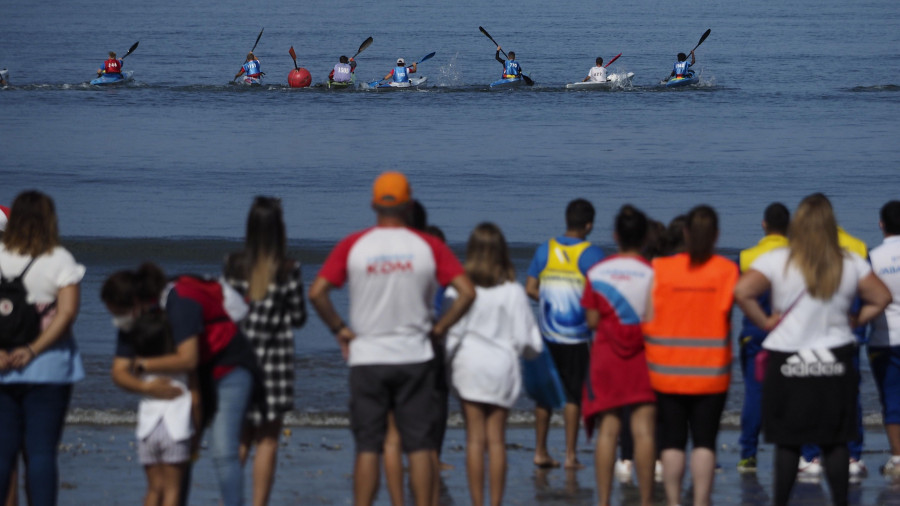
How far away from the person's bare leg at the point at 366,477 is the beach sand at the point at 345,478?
82 cm

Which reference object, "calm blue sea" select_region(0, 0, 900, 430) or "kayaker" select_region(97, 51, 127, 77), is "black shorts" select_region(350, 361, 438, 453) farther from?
"kayaker" select_region(97, 51, 127, 77)

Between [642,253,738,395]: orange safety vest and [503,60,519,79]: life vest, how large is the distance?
44.8m

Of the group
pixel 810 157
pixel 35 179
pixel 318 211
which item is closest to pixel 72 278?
pixel 318 211

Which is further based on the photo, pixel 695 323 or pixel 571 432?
pixel 571 432

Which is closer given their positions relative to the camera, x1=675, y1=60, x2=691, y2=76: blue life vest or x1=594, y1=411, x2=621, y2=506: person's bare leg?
x1=594, y1=411, x2=621, y2=506: person's bare leg

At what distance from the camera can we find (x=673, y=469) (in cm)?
548

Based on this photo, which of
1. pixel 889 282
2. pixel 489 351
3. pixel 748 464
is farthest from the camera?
pixel 748 464

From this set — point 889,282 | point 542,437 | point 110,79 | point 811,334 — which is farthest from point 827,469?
point 110,79

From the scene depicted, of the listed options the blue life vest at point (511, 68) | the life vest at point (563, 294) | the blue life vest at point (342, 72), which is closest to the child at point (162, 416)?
the life vest at point (563, 294)

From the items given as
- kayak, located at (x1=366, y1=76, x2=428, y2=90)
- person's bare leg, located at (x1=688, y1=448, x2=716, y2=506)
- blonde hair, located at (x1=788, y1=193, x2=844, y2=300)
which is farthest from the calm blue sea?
blonde hair, located at (x1=788, y1=193, x2=844, y2=300)

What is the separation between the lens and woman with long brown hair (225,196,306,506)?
16.4 ft

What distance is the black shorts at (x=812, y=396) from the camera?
5.10 metres

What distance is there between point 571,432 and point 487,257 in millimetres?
1594

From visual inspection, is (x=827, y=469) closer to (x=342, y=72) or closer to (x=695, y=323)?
(x=695, y=323)
